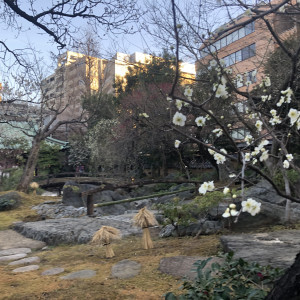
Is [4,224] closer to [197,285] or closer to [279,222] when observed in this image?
[279,222]

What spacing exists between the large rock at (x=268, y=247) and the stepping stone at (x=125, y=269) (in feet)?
3.57

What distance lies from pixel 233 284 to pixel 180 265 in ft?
4.44

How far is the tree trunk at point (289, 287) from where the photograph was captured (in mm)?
1476

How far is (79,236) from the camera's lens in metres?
5.95

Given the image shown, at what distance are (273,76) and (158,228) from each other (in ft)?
15.3

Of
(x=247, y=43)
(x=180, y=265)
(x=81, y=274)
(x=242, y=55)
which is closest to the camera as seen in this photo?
(x=180, y=265)

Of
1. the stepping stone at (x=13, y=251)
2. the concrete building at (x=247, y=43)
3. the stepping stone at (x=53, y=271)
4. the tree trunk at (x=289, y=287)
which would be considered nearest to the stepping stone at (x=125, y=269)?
the stepping stone at (x=53, y=271)

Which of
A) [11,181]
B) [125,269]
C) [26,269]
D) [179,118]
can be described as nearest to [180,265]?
[125,269]

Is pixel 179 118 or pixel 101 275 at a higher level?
pixel 179 118

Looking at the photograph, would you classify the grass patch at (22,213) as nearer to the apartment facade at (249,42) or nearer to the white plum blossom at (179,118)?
the apartment facade at (249,42)

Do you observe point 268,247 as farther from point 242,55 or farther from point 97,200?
point 97,200

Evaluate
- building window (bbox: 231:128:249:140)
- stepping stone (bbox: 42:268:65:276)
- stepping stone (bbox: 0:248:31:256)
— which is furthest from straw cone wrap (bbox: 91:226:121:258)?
building window (bbox: 231:128:249:140)

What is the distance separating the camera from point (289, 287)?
150 cm

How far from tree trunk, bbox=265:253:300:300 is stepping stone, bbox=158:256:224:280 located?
5.02 ft
